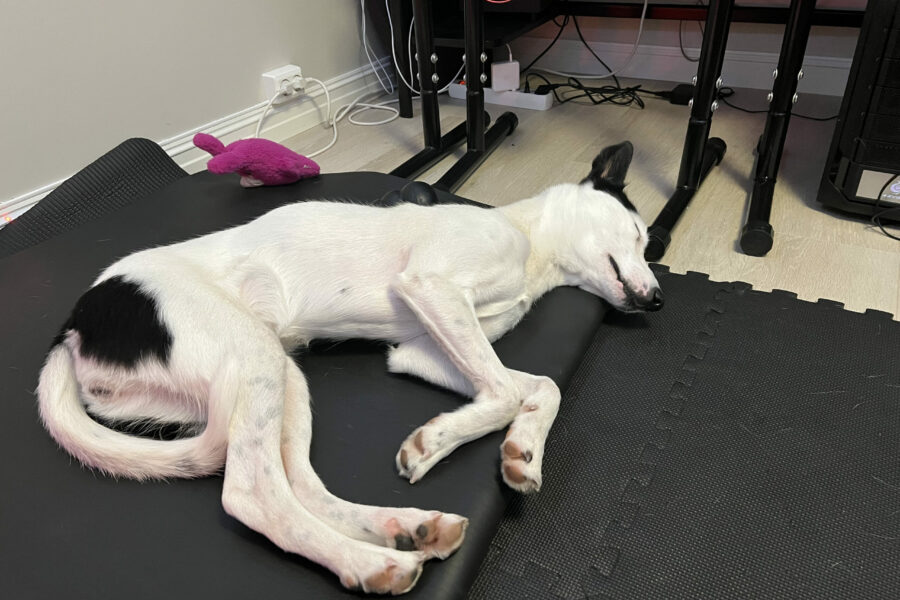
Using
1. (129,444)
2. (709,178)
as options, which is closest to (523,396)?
(129,444)

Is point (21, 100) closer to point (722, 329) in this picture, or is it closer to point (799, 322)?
point (722, 329)

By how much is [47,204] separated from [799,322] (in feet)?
6.88

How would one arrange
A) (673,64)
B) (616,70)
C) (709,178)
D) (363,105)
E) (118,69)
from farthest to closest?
(616,70), (673,64), (363,105), (709,178), (118,69)

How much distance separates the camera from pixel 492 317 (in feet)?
4.19

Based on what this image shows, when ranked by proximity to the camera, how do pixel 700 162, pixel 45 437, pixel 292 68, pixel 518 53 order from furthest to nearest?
pixel 518 53
pixel 292 68
pixel 700 162
pixel 45 437

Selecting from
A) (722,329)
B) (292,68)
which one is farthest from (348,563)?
(292,68)

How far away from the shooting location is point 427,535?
86cm

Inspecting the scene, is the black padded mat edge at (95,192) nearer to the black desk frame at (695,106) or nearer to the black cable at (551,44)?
the black desk frame at (695,106)

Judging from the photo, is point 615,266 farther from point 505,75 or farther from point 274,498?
point 505,75

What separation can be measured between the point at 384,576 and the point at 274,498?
0.20 metres

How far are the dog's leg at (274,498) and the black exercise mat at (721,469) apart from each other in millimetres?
219

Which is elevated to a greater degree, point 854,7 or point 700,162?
point 854,7

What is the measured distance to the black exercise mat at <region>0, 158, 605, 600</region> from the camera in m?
0.85

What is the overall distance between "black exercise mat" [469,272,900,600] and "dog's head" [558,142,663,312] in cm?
13
